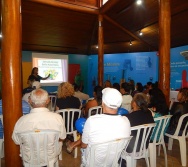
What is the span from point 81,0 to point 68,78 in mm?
4573

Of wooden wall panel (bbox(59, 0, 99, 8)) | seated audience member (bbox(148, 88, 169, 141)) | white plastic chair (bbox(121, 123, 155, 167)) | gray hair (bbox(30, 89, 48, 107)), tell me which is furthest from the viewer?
wooden wall panel (bbox(59, 0, 99, 8))

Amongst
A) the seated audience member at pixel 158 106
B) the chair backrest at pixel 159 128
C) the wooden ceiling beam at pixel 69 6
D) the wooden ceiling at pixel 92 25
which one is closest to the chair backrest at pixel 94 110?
the seated audience member at pixel 158 106

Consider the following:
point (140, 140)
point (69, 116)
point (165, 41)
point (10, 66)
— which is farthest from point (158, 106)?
point (10, 66)

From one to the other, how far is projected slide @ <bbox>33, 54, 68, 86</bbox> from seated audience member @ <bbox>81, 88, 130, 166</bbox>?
7.91 m

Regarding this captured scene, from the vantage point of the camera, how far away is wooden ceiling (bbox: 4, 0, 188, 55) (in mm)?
6273

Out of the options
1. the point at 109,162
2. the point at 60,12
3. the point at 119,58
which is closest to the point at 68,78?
the point at 119,58

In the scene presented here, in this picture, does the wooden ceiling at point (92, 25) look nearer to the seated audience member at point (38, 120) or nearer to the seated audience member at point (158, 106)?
the seated audience member at point (158, 106)

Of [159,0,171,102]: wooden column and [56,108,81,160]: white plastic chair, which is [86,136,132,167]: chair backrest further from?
[159,0,171,102]: wooden column

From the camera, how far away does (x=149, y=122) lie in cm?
238

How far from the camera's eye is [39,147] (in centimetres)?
196

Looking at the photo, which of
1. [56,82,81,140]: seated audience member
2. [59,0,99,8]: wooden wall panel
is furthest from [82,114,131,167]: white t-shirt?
[59,0,99,8]: wooden wall panel

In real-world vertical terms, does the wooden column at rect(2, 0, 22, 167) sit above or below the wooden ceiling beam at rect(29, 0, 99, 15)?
below

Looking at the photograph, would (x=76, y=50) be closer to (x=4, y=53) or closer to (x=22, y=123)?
(x=4, y=53)

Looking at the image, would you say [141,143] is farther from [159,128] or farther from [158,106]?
[158,106]
